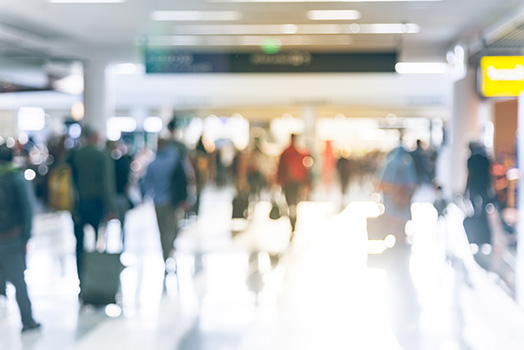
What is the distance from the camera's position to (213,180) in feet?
104

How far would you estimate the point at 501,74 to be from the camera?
12.9 metres

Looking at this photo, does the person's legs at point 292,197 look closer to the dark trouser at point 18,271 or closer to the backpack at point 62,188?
the backpack at point 62,188

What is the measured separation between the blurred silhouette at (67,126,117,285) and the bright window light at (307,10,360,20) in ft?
15.6

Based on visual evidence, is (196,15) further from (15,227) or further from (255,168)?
(15,227)

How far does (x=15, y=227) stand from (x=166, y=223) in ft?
9.61

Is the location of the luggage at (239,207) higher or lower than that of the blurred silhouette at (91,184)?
lower

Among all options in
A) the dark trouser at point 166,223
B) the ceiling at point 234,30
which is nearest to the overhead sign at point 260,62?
the ceiling at point 234,30

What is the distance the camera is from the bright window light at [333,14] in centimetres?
1173

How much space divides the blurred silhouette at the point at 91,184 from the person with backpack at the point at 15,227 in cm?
132

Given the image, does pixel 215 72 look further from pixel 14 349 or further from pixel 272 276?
pixel 14 349

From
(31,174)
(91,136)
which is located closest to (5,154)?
(91,136)

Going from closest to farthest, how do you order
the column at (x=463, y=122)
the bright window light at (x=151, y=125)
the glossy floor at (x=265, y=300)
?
the glossy floor at (x=265, y=300) → the column at (x=463, y=122) → the bright window light at (x=151, y=125)

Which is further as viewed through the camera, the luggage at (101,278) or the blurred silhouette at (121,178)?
the blurred silhouette at (121,178)

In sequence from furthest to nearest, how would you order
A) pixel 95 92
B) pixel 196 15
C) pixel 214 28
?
1. pixel 95 92
2. pixel 214 28
3. pixel 196 15
